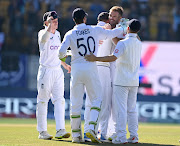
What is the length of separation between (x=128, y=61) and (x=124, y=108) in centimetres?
83

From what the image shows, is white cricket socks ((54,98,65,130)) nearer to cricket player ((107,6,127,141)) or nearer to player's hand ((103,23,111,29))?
cricket player ((107,6,127,141))

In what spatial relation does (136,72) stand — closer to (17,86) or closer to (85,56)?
(85,56)

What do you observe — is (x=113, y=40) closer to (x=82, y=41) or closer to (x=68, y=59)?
(x=82, y=41)

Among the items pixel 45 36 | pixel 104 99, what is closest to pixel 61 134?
pixel 104 99

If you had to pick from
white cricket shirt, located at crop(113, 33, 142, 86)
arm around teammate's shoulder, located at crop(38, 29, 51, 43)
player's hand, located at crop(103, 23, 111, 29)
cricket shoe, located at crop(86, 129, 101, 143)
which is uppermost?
player's hand, located at crop(103, 23, 111, 29)

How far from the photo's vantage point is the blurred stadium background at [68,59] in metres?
16.0

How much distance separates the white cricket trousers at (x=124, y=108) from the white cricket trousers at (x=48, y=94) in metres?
1.32

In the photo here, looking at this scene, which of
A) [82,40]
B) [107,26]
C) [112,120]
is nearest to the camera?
[82,40]

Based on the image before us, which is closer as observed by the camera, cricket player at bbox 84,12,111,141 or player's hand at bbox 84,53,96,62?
player's hand at bbox 84,53,96,62

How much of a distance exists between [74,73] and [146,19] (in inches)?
477

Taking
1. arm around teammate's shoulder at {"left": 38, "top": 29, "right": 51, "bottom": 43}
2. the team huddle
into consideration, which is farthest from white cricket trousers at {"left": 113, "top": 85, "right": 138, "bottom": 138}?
arm around teammate's shoulder at {"left": 38, "top": 29, "right": 51, "bottom": 43}

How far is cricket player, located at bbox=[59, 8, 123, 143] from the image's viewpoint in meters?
7.77

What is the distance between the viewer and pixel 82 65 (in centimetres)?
778

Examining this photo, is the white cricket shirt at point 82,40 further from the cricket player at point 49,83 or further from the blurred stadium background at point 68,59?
the blurred stadium background at point 68,59
